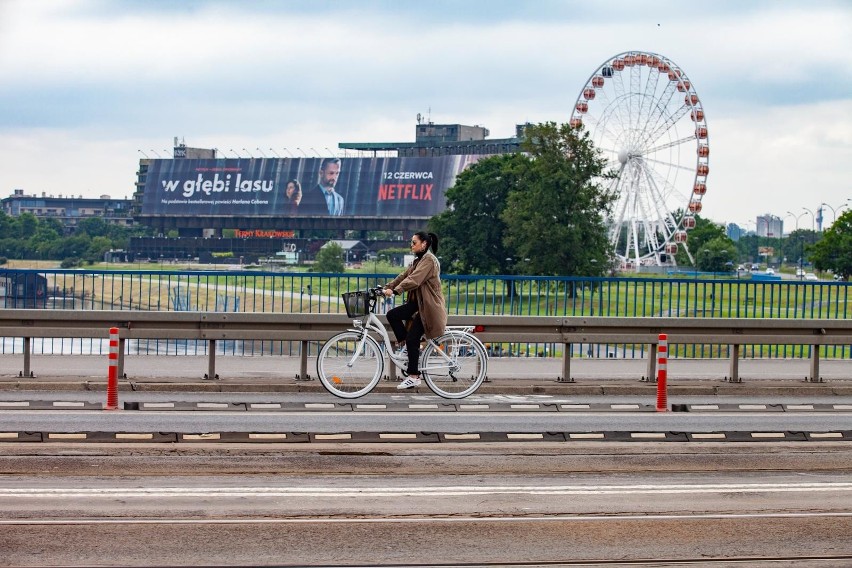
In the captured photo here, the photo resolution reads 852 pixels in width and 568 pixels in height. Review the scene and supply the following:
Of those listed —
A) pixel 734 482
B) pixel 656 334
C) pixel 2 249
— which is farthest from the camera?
pixel 2 249

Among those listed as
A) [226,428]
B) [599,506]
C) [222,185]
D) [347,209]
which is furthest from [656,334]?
[222,185]

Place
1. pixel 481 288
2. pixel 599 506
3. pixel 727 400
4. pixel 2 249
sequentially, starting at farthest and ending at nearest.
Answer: pixel 2 249
pixel 481 288
pixel 727 400
pixel 599 506

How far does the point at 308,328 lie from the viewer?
16250 millimetres

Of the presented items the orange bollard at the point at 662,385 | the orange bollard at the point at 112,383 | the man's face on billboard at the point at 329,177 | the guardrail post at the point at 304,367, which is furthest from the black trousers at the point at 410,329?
the man's face on billboard at the point at 329,177

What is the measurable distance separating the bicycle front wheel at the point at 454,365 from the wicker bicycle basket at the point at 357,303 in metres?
0.88

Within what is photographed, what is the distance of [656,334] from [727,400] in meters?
1.50

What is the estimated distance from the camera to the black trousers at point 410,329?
1473cm

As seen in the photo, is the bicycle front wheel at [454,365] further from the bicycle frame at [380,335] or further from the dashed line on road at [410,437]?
the dashed line on road at [410,437]

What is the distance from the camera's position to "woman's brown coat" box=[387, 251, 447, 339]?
14.5 metres

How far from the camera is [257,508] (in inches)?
326

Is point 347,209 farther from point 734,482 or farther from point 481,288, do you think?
point 734,482

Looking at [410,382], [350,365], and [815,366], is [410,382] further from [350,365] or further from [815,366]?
[815,366]

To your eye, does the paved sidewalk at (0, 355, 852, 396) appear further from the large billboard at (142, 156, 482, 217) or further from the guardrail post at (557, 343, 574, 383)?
the large billboard at (142, 156, 482, 217)

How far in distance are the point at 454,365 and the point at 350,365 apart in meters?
1.18
